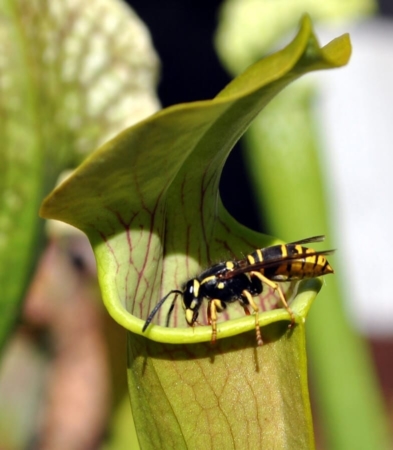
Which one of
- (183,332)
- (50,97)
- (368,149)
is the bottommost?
(183,332)

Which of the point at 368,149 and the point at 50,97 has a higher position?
the point at 368,149

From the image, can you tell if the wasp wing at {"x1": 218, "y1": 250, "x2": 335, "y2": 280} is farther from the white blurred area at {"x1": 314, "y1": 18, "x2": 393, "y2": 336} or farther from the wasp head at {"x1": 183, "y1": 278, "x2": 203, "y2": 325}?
the white blurred area at {"x1": 314, "y1": 18, "x2": 393, "y2": 336}

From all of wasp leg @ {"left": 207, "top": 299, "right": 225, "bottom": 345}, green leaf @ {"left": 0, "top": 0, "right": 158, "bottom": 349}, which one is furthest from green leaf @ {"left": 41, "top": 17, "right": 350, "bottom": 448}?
green leaf @ {"left": 0, "top": 0, "right": 158, "bottom": 349}

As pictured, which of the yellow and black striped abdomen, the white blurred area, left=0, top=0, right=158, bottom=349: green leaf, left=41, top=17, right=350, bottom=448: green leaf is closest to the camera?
left=41, top=17, right=350, bottom=448: green leaf

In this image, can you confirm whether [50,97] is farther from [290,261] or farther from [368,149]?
[368,149]

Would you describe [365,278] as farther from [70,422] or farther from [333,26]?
[70,422]

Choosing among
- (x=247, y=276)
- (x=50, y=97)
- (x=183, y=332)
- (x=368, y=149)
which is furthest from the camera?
(x=368, y=149)

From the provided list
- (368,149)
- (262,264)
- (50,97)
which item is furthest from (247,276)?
(368,149)

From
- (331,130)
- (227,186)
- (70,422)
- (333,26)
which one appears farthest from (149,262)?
(331,130)
